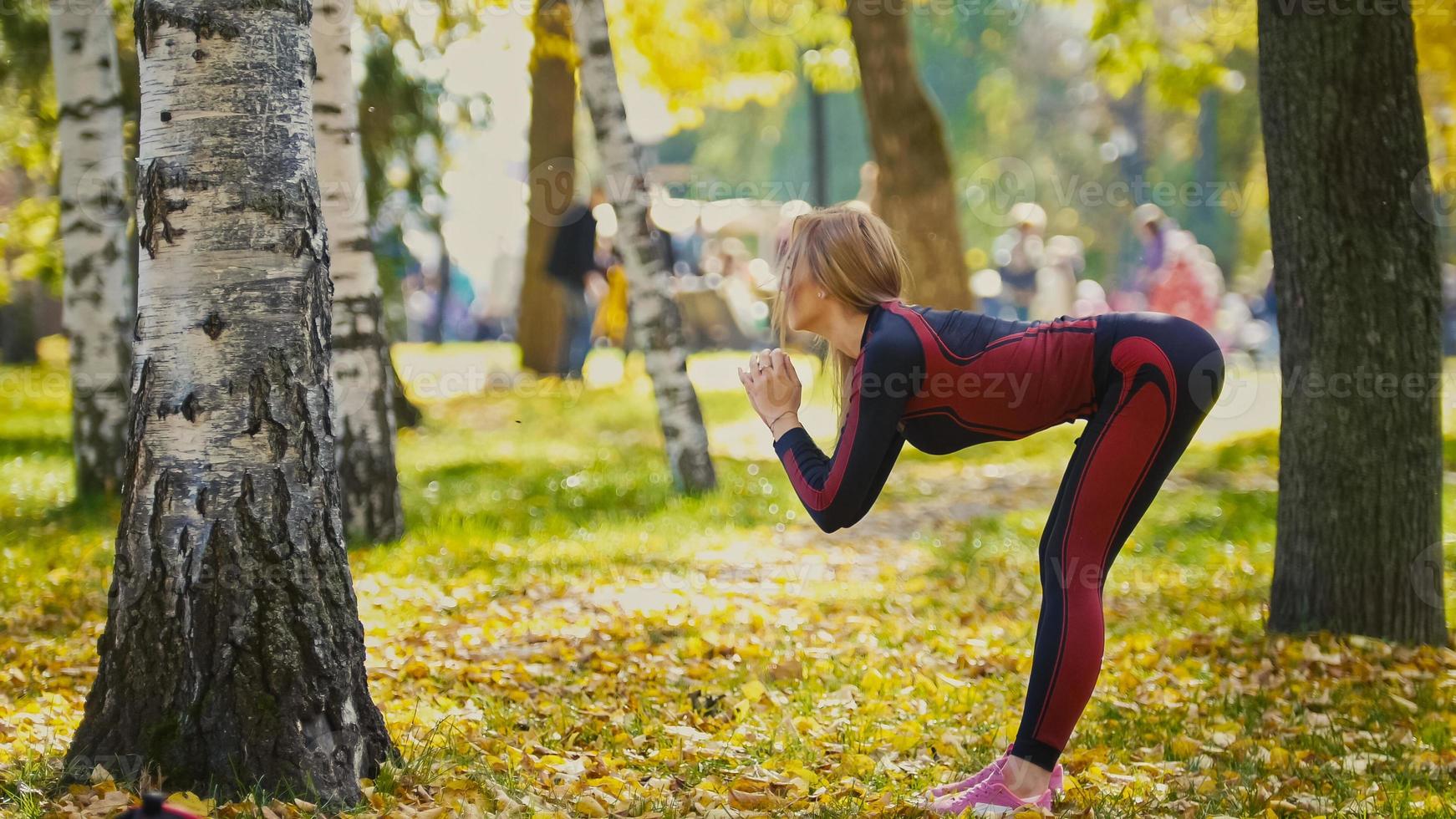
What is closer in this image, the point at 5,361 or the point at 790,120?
the point at 5,361

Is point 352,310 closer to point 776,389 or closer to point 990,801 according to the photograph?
point 776,389

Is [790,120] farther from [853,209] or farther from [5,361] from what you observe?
[853,209]

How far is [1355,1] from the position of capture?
4.86m

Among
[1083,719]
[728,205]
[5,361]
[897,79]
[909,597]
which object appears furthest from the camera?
[728,205]

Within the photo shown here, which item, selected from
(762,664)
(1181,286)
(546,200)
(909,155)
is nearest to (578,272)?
(546,200)

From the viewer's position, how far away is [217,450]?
3094 millimetres

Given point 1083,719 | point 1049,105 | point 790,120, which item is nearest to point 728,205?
point 1083,719

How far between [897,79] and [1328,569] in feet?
29.5

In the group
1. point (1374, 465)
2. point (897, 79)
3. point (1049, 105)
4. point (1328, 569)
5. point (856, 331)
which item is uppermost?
point (1049, 105)

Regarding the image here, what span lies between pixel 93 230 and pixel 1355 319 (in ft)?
22.4

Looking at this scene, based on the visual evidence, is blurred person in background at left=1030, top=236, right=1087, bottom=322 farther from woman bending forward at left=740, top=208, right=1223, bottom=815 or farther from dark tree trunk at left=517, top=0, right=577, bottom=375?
woman bending forward at left=740, top=208, right=1223, bottom=815

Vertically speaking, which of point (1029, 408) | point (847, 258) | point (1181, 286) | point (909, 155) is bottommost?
point (1029, 408)

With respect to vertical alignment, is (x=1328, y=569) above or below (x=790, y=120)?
below

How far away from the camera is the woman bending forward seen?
10.2 feet
